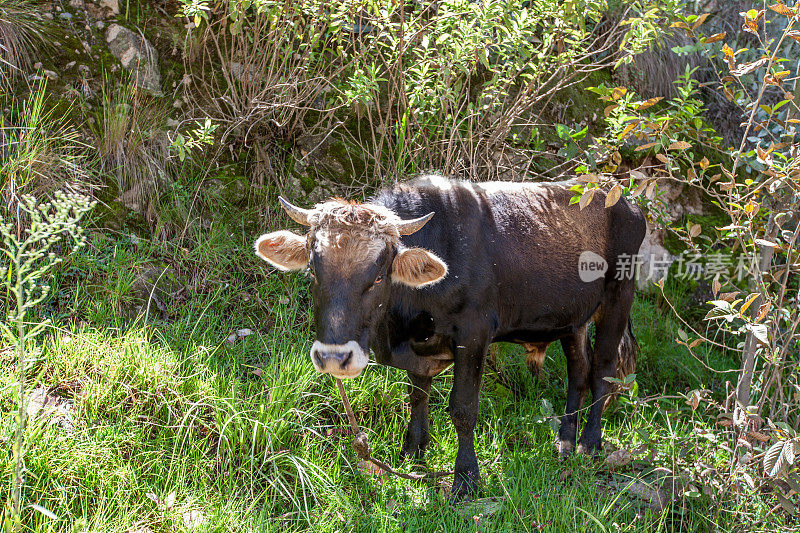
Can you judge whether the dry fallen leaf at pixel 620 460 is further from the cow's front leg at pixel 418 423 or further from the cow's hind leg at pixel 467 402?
the cow's front leg at pixel 418 423

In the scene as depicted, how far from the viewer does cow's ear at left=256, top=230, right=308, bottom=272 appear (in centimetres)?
420

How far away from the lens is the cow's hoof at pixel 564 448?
16.8ft

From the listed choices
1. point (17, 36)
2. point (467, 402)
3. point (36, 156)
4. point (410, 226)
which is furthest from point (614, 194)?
point (17, 36)

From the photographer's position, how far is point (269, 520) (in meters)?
3.84

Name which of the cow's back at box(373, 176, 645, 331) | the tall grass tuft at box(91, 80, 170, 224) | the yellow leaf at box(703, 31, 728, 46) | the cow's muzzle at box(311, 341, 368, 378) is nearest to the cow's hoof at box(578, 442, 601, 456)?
the cow's back at box(373, 176, 645, 331)

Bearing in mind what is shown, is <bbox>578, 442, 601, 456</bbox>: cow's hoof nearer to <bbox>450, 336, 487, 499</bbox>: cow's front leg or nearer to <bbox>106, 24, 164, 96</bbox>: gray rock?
<bbox>450, 336, 487, 499</bbox>: cow's front leg

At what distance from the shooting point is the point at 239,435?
4.25 metres

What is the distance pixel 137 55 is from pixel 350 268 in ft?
13.2

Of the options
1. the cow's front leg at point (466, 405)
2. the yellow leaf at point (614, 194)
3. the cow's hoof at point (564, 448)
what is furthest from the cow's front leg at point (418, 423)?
the yellow leaf at point (614, 194)

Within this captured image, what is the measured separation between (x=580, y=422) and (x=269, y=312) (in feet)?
9.05

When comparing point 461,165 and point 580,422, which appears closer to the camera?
point 580,422

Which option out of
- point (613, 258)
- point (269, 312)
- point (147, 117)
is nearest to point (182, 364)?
point (269, 312)

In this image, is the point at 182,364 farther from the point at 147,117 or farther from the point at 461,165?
the point at 461,165

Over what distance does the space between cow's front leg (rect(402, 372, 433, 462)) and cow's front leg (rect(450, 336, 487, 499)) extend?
0.43 meters
